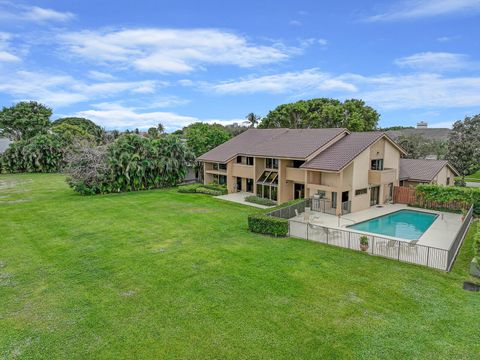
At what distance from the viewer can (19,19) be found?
82.4ft

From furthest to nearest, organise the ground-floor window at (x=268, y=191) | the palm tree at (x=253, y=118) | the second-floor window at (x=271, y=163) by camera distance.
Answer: the palm tree at (x=253, y=118), the second-floor window at (x=271, y=163), the ground-floor window at (x=268, y=191)

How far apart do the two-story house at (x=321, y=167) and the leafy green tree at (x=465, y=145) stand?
13.6m

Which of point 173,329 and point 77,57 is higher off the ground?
point 77,57

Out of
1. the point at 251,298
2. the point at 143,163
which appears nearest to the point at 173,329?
the point at 251,298

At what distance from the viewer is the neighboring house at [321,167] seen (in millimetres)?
27500

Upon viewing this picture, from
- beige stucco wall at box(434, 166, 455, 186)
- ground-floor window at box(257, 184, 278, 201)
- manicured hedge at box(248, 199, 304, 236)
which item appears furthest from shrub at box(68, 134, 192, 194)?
beige stucco wall at box(434, 166, 455, 186)

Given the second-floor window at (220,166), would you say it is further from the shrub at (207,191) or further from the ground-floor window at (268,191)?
the ground-floor window at (268,191)

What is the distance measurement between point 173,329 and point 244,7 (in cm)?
2636

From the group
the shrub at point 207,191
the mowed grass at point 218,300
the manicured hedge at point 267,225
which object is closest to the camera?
the mowed grass at point 218,300

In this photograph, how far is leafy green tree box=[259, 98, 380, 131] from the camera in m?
52.9

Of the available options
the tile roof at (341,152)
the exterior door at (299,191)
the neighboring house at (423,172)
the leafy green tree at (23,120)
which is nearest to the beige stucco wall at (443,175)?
the neighboring house at (423,172)

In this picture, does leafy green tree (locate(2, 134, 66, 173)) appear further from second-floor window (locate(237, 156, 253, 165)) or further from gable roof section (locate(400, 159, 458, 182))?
gable roof section (locate(400, 159, 458, 182))

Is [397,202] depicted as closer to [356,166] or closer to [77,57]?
[356,166]

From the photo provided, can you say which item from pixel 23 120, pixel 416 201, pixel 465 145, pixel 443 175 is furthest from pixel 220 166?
pixel 23 120
